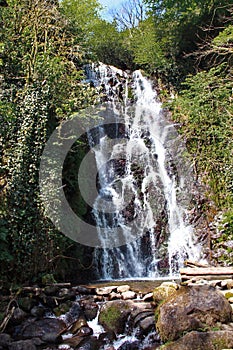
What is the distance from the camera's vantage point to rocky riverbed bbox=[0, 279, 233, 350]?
187 inches

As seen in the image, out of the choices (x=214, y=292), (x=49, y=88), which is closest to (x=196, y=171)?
(x=49, y=88)

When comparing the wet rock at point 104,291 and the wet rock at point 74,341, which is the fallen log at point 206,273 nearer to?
the wet rock at point 104,291

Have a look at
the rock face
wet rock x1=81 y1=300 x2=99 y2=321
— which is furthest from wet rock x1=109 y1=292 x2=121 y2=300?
the rock face

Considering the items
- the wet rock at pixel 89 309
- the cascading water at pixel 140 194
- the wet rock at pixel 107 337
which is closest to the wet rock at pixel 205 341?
the wet rock at pixel 107 337

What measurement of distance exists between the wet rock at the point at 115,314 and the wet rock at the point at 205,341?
1.29 metres

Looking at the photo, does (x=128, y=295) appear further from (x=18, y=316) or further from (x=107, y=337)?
(x=18, y=316)

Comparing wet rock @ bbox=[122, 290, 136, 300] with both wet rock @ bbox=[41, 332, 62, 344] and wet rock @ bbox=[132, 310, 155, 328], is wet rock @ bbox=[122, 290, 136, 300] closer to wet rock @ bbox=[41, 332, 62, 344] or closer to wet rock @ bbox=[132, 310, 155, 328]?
wet rock @ bbox=[132, 310, 155, 328]

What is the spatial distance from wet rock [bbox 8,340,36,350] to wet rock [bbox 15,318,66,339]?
1.26ft

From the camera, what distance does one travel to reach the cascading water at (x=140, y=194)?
9227 millimetres

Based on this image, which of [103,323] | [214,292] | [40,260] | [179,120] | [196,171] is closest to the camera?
[214,292]

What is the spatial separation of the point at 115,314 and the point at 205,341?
178 centimetres

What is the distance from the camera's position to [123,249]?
30.9 ft

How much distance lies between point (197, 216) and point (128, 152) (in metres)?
2.96

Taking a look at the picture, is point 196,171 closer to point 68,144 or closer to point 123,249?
point 123,249
